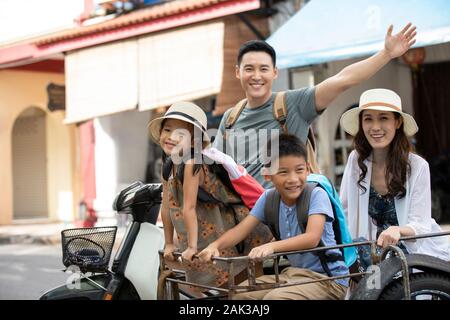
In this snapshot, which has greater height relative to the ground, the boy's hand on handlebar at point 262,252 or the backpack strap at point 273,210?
the backpack strap at point 273,210

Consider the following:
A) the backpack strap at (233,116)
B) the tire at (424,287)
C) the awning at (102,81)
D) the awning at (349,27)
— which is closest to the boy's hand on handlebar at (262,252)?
the tire at (424,287)

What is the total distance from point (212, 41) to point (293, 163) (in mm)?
7476

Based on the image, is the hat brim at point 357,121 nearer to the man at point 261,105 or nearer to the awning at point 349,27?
the man at point 261,105

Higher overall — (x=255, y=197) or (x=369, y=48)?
(x=369, y=48)

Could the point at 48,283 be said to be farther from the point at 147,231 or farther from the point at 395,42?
the point at 395,42

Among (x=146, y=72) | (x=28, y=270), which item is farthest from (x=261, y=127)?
(x=146, y=72)

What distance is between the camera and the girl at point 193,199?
11.0 feet

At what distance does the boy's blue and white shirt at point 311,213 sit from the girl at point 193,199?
0.52 ft

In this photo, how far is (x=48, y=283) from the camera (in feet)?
→ 27.0

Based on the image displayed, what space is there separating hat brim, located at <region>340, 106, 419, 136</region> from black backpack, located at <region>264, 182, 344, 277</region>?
1.95ft

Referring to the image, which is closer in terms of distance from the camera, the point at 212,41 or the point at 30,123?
the point at 212,41

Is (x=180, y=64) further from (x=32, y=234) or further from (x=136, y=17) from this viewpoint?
(x=32, y=234)

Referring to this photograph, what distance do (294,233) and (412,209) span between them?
642mm
